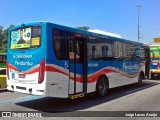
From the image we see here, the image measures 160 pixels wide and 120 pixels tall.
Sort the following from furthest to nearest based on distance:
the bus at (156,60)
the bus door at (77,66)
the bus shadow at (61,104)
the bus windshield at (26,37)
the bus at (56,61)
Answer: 1. the bus at (156,60)
2. the bus door at (77,66)
3. the bus shadow at (61,104)
4. the bus windshield at (26,37)
5. the bus at (56,61)

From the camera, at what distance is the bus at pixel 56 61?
10.0m

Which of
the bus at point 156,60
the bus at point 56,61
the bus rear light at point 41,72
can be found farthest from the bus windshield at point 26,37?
the bus at point 156,60

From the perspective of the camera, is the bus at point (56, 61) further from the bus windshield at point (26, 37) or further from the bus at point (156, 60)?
the bus at point (156, 60)

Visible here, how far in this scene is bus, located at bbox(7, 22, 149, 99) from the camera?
32.9 ft

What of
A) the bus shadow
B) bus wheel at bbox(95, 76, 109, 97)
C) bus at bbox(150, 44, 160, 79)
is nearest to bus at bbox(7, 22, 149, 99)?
bus wheel at bbox(95, 76, 109, 97)

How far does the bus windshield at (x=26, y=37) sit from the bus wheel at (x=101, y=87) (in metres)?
4.05

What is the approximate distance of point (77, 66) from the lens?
1151cm

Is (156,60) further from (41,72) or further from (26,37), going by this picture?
(41,72)

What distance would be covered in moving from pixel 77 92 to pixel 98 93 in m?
2.02

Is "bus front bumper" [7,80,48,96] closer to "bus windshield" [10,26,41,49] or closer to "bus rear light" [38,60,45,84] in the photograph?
"bus rear light" [38,60,45,84]

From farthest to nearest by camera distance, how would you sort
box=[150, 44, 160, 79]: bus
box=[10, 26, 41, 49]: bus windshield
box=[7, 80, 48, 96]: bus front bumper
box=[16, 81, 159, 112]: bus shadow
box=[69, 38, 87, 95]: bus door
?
box=[150, 44, 160, 79]: bus < box=[69, 38, 87, 95]: bus door < box=[16, 81, 159, 112]: bus shadow < box=[10, 26, 41, 49]: bus windshield < box=[7, 80, 48, 96]: bus front bumper

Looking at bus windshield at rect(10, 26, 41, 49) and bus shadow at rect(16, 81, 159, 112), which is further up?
bus windshield at rect(10, 26, 41, 49)

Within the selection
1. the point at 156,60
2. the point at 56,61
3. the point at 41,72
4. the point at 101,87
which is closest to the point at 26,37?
the point at 56,61

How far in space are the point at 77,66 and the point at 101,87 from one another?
2590 millimetres
